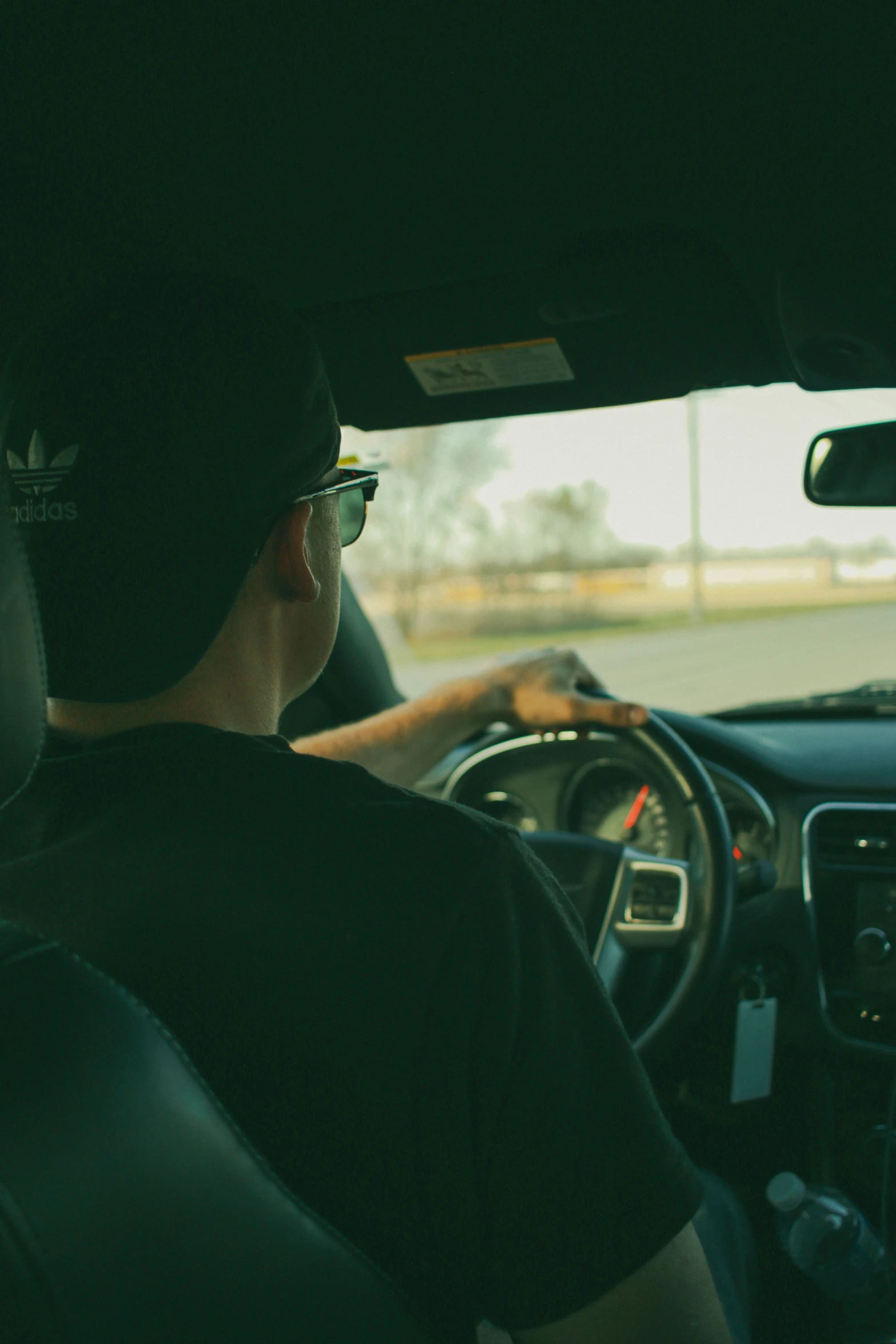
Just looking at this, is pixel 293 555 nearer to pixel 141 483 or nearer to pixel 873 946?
pixel 141 483

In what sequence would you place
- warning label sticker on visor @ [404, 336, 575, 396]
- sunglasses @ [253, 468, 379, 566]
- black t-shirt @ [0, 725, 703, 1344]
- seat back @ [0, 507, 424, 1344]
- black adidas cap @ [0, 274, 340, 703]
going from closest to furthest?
seat back @ [0, 507, 424, 1344] < black t-shirt @ [0, 725, 703, 1344] < black adidas cap @ [0, 274, 340, 703] < sunglasses @ [253, 468, 379, 566] < warning label sticker on visor @ [404, 336, 575, 396]

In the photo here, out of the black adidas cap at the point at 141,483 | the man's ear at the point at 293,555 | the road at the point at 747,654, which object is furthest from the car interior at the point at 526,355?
the road at the point at 747,654

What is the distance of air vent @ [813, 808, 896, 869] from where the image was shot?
292 cm

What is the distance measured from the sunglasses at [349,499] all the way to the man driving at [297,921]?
53 mm

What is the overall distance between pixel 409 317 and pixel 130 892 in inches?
72.6

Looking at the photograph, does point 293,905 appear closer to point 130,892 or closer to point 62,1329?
point 130,892

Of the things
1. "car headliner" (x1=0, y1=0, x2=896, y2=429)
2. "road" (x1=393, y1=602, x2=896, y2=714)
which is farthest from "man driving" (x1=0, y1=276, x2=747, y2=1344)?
"road" (x1=393, y1=602, x2=896, y2=714)

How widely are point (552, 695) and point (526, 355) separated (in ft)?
2.72

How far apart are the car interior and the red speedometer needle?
0.16 feet

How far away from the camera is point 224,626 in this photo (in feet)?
4.27

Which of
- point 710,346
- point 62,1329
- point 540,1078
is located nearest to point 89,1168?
point 62,1329

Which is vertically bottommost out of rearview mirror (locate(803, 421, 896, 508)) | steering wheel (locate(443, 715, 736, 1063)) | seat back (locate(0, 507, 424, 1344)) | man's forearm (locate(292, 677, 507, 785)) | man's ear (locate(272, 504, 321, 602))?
steering wheel (locate(443, 715, 736, 1063))

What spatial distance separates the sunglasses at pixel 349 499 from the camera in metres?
1.34

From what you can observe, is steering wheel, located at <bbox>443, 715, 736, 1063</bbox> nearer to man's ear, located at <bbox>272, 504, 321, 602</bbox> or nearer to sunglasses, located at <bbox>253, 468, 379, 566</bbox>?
sunglasses, located at <bbox>253, 468, 379, 566</bbox>
